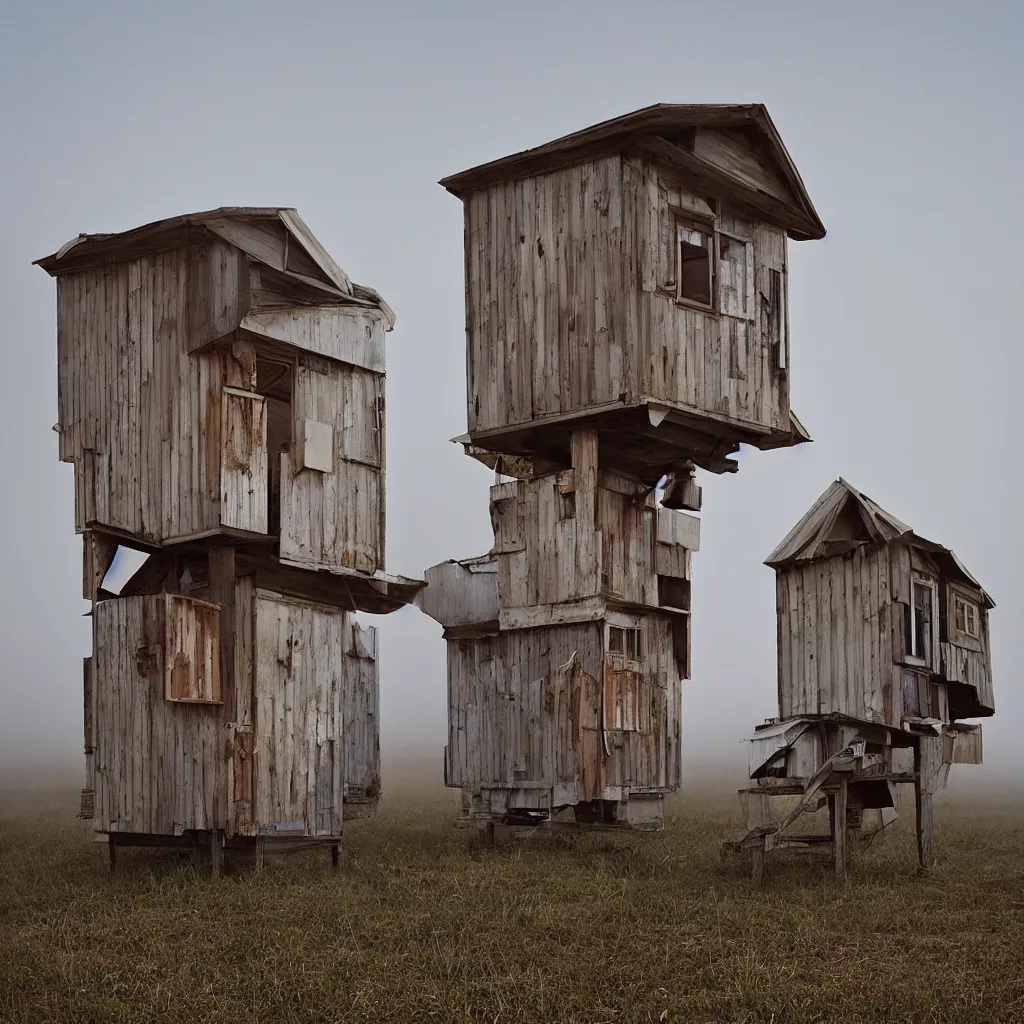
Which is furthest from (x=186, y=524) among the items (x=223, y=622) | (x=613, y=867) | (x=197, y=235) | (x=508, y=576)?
(x=613, y=867)

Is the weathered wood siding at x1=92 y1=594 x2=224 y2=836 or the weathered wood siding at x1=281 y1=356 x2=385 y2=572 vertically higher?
the weathered wood siding at x1=281 y1=356 x2=385 y2=572

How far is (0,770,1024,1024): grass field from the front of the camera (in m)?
15.9

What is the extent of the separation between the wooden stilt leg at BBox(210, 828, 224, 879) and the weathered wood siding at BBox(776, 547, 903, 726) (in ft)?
31.8

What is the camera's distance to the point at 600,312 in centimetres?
2595

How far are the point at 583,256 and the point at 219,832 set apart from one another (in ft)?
36.4

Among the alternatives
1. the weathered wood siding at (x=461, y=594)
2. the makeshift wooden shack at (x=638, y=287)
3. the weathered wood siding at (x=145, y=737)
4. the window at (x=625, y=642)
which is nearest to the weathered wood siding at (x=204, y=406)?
the weathered wood siding at (x=145, y=737)

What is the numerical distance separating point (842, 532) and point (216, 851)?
1145 cm

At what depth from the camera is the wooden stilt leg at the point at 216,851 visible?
23184 mm

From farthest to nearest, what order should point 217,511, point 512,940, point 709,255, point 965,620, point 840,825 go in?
point 965,620, point 709,255, point 217,511, point 840,825, point 512,940

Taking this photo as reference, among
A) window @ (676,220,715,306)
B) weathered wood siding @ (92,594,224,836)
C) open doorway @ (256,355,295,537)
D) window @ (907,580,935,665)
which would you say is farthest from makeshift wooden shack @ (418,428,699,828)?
weathered wood siding @ (92,594,224,836)

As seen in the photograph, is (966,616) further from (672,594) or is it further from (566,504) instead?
(566,504)

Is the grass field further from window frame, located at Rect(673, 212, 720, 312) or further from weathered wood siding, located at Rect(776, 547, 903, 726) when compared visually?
window frame, located at Rect(673, 212, 720, 312)

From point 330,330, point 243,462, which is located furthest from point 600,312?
point 243,462

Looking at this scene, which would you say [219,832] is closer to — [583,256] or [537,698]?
[537,698]
